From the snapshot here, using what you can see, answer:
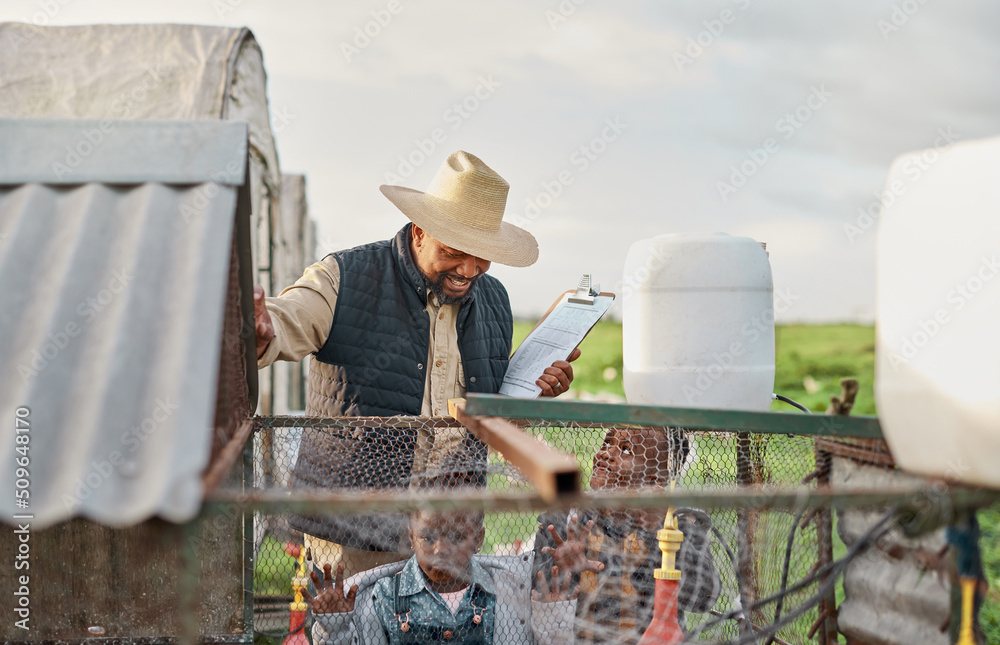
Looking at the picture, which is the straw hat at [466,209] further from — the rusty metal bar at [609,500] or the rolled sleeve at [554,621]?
the rusty metal bar at [609,500]

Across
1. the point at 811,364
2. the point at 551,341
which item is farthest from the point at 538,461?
the point at 811,364

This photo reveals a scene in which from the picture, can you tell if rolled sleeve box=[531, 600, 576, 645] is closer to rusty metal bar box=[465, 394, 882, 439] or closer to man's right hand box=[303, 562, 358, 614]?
man's right hand box=[303, 562, 358, 614]

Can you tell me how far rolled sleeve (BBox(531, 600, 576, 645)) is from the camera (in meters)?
2.09

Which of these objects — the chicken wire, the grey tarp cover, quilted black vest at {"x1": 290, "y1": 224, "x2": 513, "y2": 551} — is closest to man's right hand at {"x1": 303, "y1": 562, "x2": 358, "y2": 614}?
the chicken wire

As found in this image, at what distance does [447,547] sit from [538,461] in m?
1.14

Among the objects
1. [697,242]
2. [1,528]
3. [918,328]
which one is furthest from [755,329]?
[1,528]

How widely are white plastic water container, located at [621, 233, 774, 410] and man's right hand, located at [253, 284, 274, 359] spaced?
1039mm

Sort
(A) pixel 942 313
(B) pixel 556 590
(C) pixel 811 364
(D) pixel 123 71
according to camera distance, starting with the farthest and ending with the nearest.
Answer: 1. (C) pixel 811 364
2. (D) pixel 123 71
3. (B) pixel 556 590
4. (A) pixel 942 313

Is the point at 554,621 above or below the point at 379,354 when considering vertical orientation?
below

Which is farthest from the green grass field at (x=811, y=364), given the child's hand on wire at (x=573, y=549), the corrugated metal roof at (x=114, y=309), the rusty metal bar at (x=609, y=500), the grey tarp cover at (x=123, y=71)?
the corrugated metal roof at (x=114, y=309)

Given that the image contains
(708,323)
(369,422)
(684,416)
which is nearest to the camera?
(684,416)

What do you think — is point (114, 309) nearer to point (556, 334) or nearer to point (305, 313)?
point (305, 313)

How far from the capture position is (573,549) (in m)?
2.13

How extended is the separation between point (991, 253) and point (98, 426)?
4.74 ft
